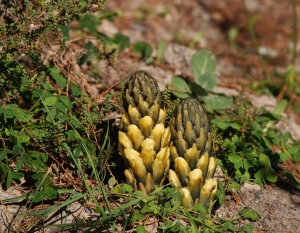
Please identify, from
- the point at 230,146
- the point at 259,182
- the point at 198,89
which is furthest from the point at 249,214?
the point at 198,89

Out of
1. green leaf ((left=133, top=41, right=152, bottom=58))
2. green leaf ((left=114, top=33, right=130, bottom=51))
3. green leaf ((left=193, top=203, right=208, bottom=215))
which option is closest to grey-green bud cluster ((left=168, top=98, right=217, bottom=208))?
green leaf ((left=193, top=203, right=208, bottom=215))

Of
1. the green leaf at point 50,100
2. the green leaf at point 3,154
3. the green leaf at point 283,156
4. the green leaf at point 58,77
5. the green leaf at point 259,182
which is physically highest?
the green leaf at point 58,77

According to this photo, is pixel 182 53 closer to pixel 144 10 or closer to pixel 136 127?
pixel 144 10

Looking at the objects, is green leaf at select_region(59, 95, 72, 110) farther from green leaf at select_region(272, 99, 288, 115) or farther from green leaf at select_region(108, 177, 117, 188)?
green leaf at select_region(272, 99, 288, 115)

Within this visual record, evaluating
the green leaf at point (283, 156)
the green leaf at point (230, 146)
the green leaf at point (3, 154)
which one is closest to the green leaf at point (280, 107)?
the green leaf at point (283, 156)

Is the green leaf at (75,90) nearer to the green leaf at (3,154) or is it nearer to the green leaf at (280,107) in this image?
the green leaf at (3,154)

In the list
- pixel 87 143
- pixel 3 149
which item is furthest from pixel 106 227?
pixel 3 149
